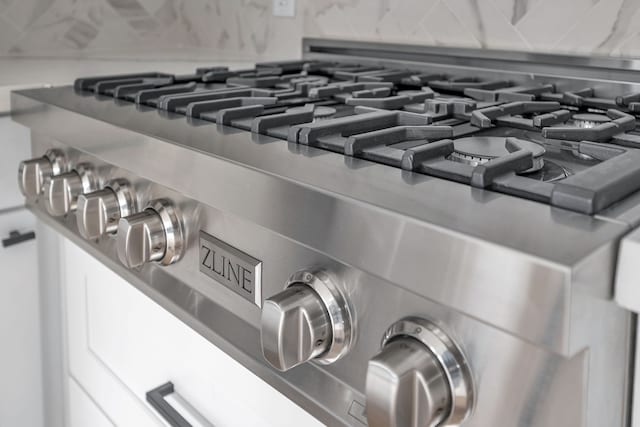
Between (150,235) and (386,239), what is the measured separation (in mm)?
321

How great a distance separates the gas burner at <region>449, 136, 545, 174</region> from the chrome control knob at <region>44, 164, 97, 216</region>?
0.48 m

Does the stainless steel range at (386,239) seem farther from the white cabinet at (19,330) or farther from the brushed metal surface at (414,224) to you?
the white cabinet at (19,330)

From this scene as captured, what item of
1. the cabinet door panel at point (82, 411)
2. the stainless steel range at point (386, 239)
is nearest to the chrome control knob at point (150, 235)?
the stainless steel range at point (386, 239)

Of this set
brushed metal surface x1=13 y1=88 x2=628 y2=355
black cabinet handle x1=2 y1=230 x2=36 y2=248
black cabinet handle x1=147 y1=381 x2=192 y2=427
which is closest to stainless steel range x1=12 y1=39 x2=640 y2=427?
brushed metal surface x1=13 y1=88 x2=628 y2=355

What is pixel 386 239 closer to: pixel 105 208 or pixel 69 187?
pixel 105 208

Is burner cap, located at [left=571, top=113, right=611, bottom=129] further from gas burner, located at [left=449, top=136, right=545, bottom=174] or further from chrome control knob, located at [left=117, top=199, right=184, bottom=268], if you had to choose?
chrome control knob, located at [left=117, top=199, right=184, bottom=268]

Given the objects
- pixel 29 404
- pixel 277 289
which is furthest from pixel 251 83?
pixel 29 404

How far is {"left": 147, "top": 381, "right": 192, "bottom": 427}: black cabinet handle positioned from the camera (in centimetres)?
69

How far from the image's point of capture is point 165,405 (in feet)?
2.30

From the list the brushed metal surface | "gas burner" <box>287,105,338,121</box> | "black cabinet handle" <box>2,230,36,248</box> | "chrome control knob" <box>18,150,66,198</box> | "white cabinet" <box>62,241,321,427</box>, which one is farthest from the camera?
"black cabinet handle" <box>2,230,36,248</box>

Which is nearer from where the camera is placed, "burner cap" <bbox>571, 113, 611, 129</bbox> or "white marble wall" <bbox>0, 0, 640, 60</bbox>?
"burner cap" <bbox>571, 113, 611, 129</bbox>

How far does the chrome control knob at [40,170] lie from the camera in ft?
2.84

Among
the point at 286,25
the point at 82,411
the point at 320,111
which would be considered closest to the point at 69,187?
the point at 320,111

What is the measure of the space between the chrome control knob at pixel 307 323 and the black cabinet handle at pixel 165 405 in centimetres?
29
